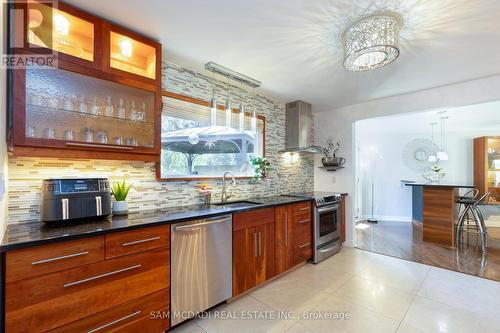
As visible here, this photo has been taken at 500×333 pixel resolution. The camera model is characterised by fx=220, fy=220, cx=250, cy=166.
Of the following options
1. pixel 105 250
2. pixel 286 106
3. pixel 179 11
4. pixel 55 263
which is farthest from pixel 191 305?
pixel 286 106

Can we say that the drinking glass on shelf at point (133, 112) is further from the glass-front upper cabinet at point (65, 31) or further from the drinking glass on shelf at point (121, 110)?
the glass-front upper cabinet at point (65, 31)

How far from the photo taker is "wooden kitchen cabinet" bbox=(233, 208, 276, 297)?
217 centimetres

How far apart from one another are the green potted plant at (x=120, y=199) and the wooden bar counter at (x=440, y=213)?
4760 mm

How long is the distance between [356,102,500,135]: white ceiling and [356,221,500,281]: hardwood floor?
2.16m

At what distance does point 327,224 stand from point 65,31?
3.54m

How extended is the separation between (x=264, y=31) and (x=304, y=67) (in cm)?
78

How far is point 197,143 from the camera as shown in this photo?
103 inches

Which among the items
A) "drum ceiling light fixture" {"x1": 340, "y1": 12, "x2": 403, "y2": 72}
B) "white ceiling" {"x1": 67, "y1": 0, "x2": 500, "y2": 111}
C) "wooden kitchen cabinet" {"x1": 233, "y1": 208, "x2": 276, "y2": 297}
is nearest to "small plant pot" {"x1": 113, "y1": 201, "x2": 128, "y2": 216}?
"wooden kitchen cabinet" {"x1": 233, "y1": 208, "x2": 276, "y2": 297}

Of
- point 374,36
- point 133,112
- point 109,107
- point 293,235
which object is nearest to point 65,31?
point 109,107

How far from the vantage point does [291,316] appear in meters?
1.96

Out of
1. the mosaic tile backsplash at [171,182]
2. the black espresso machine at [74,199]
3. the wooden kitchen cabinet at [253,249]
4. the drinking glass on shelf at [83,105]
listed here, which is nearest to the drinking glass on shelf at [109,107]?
the drinking glass on shelf at [83,105]

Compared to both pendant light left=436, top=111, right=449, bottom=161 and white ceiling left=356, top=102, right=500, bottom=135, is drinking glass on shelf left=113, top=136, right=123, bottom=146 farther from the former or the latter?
pendant light left=436, top=111, right=449, bottom=161

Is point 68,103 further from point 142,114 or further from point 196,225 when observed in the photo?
point 196,225

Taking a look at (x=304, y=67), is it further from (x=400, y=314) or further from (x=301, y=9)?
(x=400, y=314)
